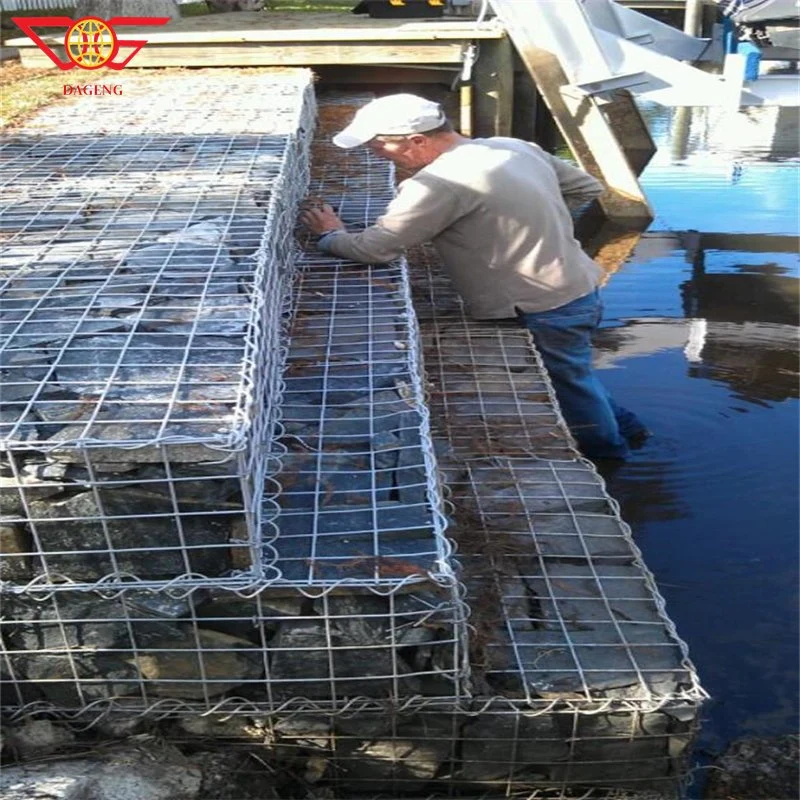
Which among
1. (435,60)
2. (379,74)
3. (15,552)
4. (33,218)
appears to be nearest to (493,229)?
(33,218)

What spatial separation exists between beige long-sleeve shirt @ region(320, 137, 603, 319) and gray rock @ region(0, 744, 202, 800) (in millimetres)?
2465

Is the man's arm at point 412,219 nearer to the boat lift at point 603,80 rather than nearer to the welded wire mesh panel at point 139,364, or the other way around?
the welded wire mesh panel at point 139,364

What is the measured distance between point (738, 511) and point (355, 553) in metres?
3.02

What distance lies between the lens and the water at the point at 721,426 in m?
3.92

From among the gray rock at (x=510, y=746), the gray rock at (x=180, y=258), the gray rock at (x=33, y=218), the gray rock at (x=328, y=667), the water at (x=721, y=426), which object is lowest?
the water at (x=721, y=426)

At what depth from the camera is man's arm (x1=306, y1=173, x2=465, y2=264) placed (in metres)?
4.08

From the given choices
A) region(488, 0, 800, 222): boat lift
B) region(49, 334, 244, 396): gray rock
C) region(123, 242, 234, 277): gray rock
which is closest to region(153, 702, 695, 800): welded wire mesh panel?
region(49, 334, 244, 396): gray rock

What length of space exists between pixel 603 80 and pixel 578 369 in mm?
5017

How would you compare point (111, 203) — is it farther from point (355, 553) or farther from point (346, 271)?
point (355, 553)

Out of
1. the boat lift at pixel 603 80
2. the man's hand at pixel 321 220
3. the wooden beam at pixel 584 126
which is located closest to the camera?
the man's hand at pixel 321 220

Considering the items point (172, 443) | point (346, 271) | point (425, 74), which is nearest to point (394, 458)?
point (172, 443)

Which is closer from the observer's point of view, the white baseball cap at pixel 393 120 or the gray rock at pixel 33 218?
the gray rock at pixel 33 218

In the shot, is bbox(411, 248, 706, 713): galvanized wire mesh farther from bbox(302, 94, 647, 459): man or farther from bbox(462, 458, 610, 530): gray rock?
bbox(302, 94, 647, 459): man

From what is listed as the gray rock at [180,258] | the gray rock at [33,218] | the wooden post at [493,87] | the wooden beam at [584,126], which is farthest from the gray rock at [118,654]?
the wooden post at [493,87]
